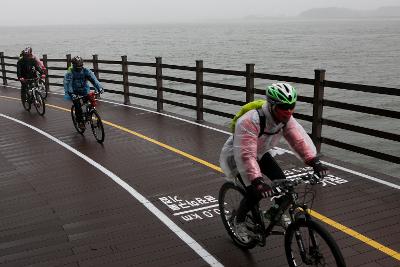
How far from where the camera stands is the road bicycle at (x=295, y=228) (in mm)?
4121

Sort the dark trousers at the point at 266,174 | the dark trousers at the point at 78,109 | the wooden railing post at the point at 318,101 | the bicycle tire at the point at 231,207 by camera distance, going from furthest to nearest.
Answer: the dark trousers at the point at 78,109, the wooden railing post at the point at 318,101, the bicycle tire at the point at 231,207, the dark trousers at the point at 266,174

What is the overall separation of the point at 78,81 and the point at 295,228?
8.53 meters

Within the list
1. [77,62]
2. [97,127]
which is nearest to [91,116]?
[97,127]

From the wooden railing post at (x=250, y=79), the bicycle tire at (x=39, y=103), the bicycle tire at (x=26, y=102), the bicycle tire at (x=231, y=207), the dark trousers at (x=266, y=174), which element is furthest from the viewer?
the bicycle tire at (x=26, y=102)

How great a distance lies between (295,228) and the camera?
443 centimetres

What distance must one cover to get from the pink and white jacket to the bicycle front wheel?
2.14ft

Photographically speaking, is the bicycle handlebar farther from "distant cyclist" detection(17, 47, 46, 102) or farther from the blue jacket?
"distant cyclist" detection(17, 47, 46, 102)

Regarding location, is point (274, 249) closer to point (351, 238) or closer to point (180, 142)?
point (351, 238)

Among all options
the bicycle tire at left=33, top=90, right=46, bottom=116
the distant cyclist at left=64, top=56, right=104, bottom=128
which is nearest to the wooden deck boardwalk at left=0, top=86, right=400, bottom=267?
the distant cyclist at left=64, top=56, right=104, bottom=128

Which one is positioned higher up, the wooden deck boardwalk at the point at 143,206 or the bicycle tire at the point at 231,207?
the bicycle tire at the point at 231,207

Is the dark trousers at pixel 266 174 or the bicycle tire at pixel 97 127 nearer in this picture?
the dark trousers at pixel 266 174

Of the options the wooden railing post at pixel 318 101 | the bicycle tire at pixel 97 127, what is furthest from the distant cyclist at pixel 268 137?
the bicycle tire at pixel 97 127

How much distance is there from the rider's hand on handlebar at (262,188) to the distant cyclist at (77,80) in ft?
25.3

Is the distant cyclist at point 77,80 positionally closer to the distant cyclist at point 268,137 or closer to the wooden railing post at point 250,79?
the wooden railing post at point 250,79
